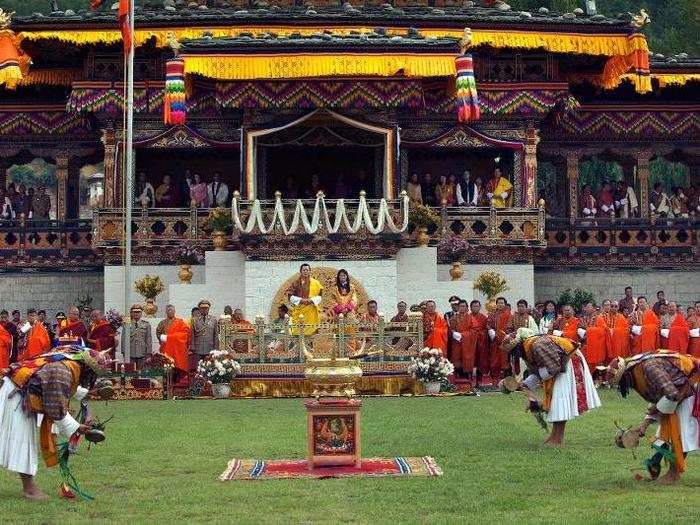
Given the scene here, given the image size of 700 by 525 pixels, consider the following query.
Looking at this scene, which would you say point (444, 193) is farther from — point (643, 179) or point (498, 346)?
point (498, 346)

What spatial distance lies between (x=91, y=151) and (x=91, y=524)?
24.0 meters

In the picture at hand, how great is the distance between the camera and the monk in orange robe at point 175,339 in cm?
2745

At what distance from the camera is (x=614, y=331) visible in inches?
1120

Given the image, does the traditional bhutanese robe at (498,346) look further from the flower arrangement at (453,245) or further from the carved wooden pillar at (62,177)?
the carved wooden pillar at (62,177)

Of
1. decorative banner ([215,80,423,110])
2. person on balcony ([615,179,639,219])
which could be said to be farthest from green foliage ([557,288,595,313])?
decorative banner ([215,80,423,110])

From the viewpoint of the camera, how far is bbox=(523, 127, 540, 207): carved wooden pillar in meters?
33.1

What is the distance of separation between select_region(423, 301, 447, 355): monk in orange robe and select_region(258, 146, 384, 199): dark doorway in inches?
294

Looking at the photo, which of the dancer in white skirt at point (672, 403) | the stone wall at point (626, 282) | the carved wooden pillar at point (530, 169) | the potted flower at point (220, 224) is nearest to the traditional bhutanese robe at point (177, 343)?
the potted flower at point (220, 224)

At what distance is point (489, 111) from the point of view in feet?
109

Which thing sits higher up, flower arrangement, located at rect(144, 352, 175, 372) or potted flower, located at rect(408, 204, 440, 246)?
potted flower, located at rect(408, 204, 440, 246)

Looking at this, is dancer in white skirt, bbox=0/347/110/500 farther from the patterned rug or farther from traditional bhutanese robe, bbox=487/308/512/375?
traditional bhutanese robe, bbox=487/308/512/375

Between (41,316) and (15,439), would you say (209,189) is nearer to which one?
(41,316)

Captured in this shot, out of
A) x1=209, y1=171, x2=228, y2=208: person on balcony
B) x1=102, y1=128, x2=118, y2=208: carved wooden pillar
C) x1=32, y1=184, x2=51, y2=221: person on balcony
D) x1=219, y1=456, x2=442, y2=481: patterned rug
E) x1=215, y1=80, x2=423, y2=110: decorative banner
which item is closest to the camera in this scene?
x1=219, y1=456, x2=442, y2=481: patterned rug

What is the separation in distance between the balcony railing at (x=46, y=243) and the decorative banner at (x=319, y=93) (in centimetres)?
537
